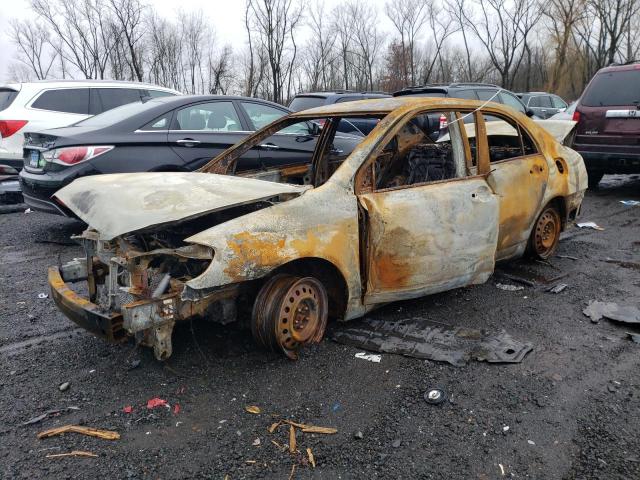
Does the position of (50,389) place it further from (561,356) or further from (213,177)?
(561,356)

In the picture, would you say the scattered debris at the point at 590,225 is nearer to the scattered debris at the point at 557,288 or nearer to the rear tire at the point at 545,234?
the rear tire at the point at 545,234

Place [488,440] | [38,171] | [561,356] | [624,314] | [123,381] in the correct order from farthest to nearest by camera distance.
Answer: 1. [38,171]
2. [624,314]
3. [561,356]
4. [123,381]
5. [488,440]

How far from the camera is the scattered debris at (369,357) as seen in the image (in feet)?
10.7

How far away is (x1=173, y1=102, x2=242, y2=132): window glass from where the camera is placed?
5.82m

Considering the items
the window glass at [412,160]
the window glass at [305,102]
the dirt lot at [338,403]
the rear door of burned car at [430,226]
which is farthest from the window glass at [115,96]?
the rear door of burned car at [430,226]

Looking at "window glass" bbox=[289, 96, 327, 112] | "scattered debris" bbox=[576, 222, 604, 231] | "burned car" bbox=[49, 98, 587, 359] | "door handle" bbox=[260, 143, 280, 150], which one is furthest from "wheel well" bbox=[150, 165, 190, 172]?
"scattered debris" bbox=[576, 222, 604, 231]

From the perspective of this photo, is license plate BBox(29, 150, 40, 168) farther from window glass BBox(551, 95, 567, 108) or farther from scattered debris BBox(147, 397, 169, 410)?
window glass BBox(551, 95, 567, 108)

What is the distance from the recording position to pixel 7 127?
24.6 feet

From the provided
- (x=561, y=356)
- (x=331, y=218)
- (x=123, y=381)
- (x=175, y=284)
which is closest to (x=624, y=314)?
(x=561, y=356)

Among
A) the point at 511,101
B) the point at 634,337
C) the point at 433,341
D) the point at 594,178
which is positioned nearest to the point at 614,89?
the point at 594,178

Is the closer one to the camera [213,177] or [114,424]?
[114,424]

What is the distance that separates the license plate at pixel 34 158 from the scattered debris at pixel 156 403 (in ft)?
12.4

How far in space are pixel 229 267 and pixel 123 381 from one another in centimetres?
101

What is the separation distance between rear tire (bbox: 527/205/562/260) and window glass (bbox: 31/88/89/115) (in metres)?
6.81
